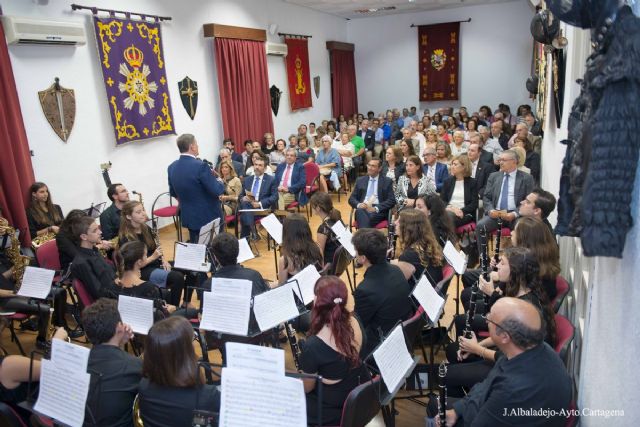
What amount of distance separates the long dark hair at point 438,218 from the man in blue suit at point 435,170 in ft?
5.46

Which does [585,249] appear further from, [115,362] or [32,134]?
[32,134]

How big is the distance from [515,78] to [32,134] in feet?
40.6

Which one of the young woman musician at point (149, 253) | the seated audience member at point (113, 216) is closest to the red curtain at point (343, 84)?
the seated audience member at point (113, 216)

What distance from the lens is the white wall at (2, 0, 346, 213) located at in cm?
564

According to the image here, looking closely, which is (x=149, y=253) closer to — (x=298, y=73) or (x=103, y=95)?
(x=103, y=95)

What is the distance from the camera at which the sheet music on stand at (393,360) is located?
2115 mm

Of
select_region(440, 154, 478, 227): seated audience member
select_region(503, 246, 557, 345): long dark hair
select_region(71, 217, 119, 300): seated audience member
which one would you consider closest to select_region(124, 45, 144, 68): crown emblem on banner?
select_region(71, 217, 119, 300): seated audience member

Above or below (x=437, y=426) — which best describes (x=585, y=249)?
above

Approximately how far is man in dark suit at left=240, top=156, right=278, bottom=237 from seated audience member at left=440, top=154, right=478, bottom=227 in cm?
232

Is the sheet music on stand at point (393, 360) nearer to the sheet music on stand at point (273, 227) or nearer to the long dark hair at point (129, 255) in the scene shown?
the long dark hair at point (129, 255)

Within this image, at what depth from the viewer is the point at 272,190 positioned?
6656mm

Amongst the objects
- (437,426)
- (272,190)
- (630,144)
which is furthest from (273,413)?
(272,190)

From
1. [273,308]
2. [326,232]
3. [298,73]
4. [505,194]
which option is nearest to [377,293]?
[273,308]

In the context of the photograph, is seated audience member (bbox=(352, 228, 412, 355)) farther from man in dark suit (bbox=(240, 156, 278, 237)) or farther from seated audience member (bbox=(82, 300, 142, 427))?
man in dark suit (bbox=(240, 156, 278, 237))
